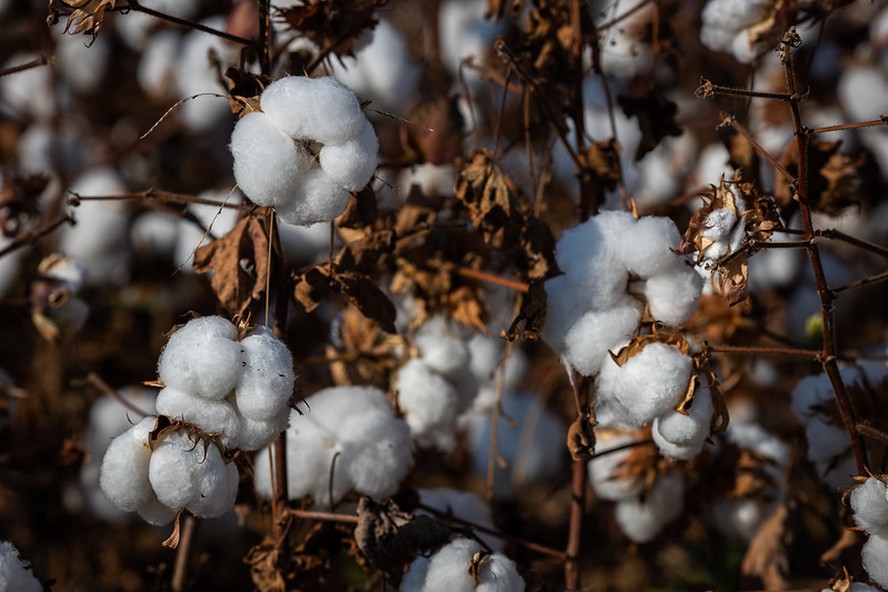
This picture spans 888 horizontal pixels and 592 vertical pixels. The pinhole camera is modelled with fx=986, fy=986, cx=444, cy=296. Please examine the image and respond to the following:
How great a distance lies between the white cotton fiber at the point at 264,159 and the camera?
1052 millimetres

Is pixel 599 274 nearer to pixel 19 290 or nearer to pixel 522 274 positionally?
pixel 522 274

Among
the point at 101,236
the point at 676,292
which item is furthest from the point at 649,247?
the point at 101,236

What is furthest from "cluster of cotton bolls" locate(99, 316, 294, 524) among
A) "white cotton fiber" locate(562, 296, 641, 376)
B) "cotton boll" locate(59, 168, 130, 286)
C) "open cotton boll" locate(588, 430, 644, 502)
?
"cotton boll" locate(59, 168, 130, 286)

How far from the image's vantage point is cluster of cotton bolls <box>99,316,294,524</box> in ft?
3.44

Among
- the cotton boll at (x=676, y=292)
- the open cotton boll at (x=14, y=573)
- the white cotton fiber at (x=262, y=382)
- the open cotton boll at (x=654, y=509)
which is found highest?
the cotton boll at (x=676, y=292)

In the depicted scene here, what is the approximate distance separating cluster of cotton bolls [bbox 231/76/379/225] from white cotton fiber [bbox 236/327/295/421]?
0.16 metres

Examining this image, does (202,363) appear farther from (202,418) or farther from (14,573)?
(14,573)

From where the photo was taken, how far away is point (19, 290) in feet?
8.82

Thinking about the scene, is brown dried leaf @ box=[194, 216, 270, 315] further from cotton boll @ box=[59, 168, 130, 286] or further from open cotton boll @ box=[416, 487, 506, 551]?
cotton boll @ box=[59, 168, 130, 286]

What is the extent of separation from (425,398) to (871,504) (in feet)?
2.82

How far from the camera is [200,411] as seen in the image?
107 cm

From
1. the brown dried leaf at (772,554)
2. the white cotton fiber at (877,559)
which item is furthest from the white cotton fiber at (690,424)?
the brown dried leaf at (772,554)

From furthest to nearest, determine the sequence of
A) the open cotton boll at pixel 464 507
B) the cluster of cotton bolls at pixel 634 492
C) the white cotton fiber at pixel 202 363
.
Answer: the cluster of cotton bolls at pixel 634 492
the open cotton boll at pixel 464 507
the white cotton fiber at pixel 202 363

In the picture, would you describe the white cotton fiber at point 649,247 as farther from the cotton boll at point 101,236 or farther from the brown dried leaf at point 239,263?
the cotton boll at point 101,236
